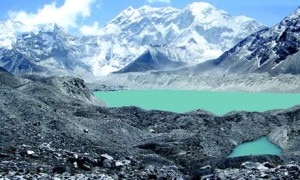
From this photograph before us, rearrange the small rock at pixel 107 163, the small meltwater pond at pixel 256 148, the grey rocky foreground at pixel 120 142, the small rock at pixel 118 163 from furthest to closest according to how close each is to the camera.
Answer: the small meltwater pond at pixel 256 148
the small rock at pixel 118 163
the small rock at pixel 107 163
the grey rocky foreground at pixel 120 142

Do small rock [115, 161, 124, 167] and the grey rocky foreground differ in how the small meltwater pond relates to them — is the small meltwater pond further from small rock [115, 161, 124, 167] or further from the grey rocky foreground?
small rock [115, 161, 124, 167]

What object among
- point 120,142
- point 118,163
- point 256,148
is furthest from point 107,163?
point 256,148

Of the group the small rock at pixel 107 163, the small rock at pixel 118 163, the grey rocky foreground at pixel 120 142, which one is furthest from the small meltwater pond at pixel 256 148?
the small rock at pixel 107 163

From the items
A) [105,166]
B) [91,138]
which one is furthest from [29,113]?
[105,166]

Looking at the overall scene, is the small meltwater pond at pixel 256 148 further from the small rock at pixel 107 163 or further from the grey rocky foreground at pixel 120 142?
the small rock at pixel 107 163

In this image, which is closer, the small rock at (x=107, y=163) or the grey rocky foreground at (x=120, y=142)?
the grey rocky foreground at (x=120, y=142)

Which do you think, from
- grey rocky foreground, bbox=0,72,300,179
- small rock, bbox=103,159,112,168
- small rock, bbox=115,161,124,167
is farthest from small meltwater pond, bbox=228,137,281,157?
small rock, bbox=103,159,112,168
